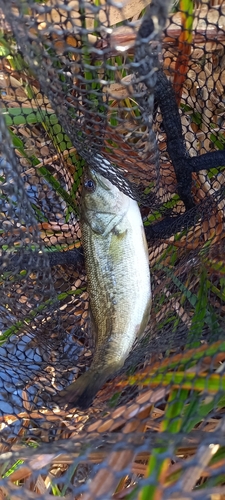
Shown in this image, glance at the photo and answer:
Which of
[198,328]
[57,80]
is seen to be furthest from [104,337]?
[57,80]

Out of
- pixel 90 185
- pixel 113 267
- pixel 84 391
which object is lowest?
pixel 84 391

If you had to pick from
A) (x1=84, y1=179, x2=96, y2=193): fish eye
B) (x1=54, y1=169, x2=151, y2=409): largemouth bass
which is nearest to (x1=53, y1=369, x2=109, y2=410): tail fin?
(x1=54, y1=169, x2=151, y2=409): largemouth bass

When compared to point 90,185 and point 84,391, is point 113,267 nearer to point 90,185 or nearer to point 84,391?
point 90,185

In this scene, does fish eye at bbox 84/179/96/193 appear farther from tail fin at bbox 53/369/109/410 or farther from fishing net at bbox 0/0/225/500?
tail fin at bbox 53/369/109/410

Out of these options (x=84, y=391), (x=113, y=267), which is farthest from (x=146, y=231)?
(x=84, y=391)

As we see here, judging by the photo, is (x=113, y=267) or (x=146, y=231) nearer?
(x=113, y=267)

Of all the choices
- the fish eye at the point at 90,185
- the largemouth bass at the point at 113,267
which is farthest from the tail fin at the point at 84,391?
the fish eye at the point at 90,185
